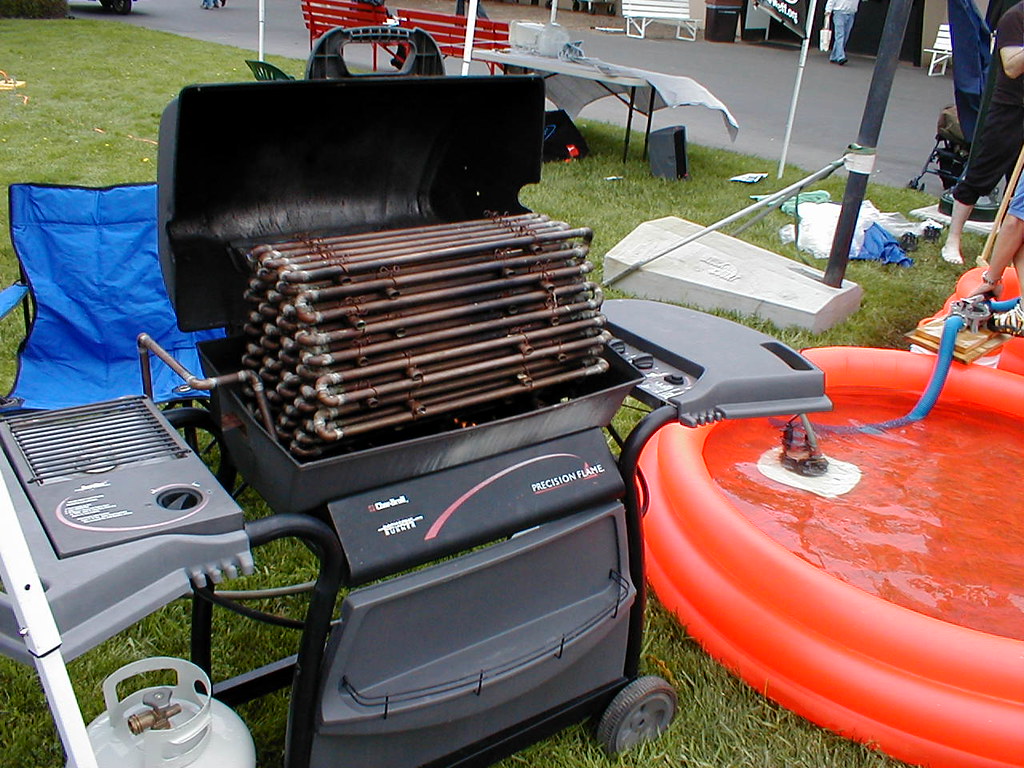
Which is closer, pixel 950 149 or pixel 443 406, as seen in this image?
pixel 443 406

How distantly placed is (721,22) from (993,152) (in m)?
14.3

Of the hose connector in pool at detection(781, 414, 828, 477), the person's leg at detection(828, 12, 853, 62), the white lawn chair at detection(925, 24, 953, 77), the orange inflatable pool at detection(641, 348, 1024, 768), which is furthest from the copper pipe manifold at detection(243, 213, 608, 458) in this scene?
the person's leg at detection(828, 12, 853, 62)

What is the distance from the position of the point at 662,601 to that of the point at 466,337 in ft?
4.85

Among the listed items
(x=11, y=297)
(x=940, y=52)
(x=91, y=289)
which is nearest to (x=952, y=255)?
(x=91, y=289)

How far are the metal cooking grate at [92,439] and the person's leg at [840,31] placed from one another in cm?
1748

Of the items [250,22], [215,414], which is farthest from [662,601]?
[250,22]

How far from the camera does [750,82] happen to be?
1364cm

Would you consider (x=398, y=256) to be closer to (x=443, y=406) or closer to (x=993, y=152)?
(x=443, y=406)

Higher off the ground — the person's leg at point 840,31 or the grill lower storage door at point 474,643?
the person's leg at point 840,31

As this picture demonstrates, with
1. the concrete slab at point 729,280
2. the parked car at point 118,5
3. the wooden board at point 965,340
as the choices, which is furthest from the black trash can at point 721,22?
the wooden board at point 965,340

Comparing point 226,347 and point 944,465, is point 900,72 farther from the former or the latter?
point 226,347

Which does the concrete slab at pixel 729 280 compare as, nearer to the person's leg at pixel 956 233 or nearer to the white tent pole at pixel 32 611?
the person's leg at pixel 956 233

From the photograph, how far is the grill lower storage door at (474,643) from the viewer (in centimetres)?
176

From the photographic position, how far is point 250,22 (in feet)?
56.2
